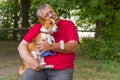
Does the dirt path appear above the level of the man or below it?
below

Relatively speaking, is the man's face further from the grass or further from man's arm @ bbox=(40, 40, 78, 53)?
the grass

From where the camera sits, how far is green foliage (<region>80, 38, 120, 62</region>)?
8.27m

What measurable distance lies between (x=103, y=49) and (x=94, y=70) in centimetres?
129

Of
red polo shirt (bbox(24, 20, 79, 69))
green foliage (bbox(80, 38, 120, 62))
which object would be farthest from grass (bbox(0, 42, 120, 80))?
red polo shirt (bbox(24, 20, 79, 69))

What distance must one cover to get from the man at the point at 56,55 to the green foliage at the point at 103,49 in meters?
4.54

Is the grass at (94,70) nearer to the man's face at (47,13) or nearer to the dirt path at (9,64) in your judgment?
the dirt path at (9,64)

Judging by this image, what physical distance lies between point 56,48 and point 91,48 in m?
5.04

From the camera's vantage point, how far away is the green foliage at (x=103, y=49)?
8.27 metres

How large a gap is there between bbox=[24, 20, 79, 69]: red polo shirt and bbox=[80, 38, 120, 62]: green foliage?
4517 mm

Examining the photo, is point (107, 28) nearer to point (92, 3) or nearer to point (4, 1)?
point (92, 3)

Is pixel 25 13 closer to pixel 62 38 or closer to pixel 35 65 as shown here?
pixel 62 38

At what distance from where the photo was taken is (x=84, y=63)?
764cm

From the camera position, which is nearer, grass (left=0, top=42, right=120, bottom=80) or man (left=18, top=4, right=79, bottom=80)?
man (left=18, top=4, right=79, bottom=80)

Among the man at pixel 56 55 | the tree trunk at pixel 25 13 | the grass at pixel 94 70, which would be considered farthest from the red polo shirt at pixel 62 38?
the tree trunk at pixel 25 13
